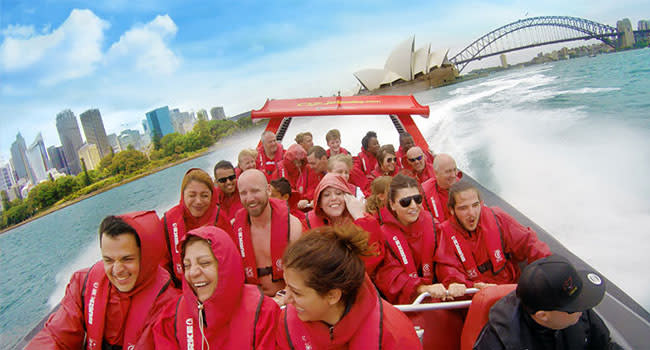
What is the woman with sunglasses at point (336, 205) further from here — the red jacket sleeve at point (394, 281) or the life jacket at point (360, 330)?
the life jacket at point (360, 330)

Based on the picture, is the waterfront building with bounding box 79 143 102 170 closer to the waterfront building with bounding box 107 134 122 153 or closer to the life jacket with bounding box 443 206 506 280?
the waterfront building with bounding box 107 134 122 153

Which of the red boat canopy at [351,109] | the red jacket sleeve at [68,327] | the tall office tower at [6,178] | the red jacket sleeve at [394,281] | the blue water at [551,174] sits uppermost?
the tall office tower at [6,178]

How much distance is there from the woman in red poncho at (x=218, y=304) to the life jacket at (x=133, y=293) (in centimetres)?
31

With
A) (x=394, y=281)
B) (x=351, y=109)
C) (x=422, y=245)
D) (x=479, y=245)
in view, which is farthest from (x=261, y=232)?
(x=351, y=109)

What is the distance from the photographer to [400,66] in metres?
21.7

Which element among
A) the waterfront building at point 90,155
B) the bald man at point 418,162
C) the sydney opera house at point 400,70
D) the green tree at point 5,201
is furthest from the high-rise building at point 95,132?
the bald man at point 418,162

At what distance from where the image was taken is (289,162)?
14.0 ft

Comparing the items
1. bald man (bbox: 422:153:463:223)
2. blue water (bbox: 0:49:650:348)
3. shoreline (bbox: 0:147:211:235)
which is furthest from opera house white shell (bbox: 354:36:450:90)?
bald man (bbox: 422:153:463:223)

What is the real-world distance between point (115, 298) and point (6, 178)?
1555 centimetres

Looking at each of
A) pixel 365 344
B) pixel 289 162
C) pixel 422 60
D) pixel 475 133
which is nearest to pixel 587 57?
pixel 422 60

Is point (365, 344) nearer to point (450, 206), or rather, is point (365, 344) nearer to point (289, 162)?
point (450, 206)

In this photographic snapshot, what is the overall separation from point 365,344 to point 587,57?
3759 centimetres

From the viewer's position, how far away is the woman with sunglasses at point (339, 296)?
1.11 meters

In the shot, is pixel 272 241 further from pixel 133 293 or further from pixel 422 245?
pixel 422 245
